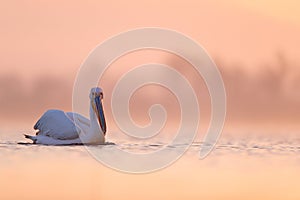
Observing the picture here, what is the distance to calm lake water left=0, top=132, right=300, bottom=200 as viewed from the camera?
12.3 metres

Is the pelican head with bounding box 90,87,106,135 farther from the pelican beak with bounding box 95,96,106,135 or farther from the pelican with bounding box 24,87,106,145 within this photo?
the pelican with bounding box 24,87,106,145

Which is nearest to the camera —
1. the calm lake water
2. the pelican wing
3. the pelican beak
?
the calm lake water

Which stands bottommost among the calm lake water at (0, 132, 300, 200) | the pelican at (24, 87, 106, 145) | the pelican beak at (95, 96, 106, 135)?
the calm lake water at (0, 132, 300, 200)

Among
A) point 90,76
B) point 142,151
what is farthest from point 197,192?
point 90,76

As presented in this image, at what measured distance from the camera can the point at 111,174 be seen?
46.2 feet

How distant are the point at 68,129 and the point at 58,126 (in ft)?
0.61

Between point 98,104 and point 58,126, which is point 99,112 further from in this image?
point 58,126

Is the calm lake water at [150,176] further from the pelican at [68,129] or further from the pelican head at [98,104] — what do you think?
the pelican head at [98,104]

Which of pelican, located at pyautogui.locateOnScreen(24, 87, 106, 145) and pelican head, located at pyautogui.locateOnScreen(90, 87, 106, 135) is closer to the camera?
pelican, located at pyautogui.locateOnScreen(24, 87, 106, 145)

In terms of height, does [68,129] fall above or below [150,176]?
above

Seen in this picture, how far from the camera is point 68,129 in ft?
54.2

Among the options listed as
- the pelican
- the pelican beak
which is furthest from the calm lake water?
the pelican beak

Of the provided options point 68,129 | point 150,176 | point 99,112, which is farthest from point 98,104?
point 150,176

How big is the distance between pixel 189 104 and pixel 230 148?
18.9 feet
